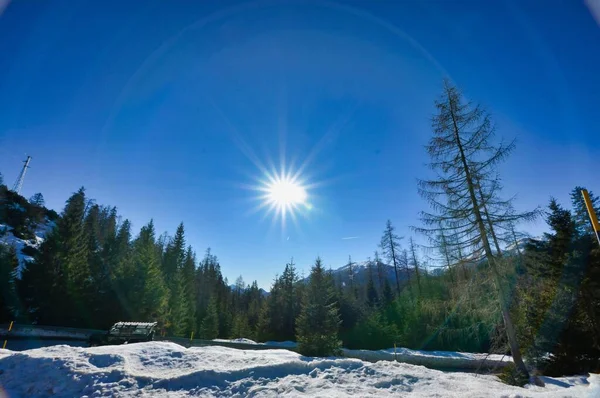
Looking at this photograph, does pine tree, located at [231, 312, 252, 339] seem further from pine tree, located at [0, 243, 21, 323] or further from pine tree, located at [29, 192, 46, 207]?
pine tree, located at [29, 192, 46, 207]

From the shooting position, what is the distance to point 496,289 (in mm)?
10820

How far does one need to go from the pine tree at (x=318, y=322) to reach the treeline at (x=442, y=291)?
74 mm

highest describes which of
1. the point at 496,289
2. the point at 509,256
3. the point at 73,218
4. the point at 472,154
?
the point at 73,218

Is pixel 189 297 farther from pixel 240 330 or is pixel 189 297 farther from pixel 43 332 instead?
pixel 43 332

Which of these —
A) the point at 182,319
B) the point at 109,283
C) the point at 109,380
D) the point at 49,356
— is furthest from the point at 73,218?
the point at 109,380

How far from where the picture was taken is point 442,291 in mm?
32250

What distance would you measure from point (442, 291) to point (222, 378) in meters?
32.4

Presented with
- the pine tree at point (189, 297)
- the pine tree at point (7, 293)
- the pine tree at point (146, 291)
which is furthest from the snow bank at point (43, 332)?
the pine tree at point (189, 297)

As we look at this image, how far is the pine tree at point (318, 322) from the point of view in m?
18.3

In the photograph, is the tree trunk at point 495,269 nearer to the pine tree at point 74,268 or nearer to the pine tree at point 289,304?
the pine tree at point 289,304

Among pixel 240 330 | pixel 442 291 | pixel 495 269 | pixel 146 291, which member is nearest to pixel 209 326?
pixel 240 330

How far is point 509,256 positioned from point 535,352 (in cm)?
566

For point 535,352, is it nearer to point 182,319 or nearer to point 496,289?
point 496,289

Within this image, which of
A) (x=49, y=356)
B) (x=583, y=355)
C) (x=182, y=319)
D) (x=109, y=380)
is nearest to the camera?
(x=109, y=380)
